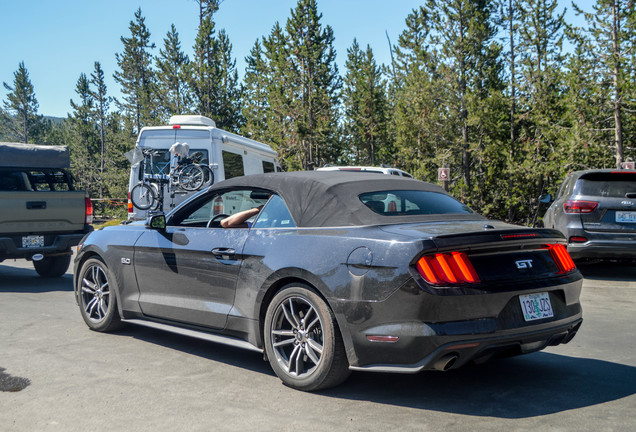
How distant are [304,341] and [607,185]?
7.74 meters

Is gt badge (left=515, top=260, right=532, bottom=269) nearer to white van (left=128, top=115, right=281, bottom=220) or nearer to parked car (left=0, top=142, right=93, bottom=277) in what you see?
parked car (left=0, top=142, right=93, bottom=277)

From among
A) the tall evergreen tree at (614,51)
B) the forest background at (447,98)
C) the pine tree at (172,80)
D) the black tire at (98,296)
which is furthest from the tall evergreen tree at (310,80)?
the black tire at (98,296)

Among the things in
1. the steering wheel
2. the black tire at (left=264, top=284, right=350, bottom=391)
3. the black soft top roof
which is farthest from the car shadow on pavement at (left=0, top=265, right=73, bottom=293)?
the black tire at (left=264, top=284, right=350, bottom=391)

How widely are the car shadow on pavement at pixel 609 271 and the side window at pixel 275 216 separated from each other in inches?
315

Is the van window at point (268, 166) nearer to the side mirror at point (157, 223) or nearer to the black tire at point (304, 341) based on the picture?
the side mirror at point (157, 223)

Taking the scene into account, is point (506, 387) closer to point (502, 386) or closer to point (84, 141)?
point (502, 386)

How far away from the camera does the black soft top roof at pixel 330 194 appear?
4551 millimetres

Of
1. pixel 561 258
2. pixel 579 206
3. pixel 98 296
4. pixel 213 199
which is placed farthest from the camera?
pixel 579 206

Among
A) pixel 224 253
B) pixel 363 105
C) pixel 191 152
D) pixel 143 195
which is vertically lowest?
pixel 224 253

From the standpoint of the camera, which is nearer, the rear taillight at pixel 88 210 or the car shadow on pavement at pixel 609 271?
the rear taillight at pixel 88 210

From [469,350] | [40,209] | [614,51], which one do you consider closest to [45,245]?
[40,209]

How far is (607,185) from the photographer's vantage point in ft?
34.1

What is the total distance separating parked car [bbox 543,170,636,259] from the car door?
21.5 feet

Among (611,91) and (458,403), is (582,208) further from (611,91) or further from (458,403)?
(611,91)
